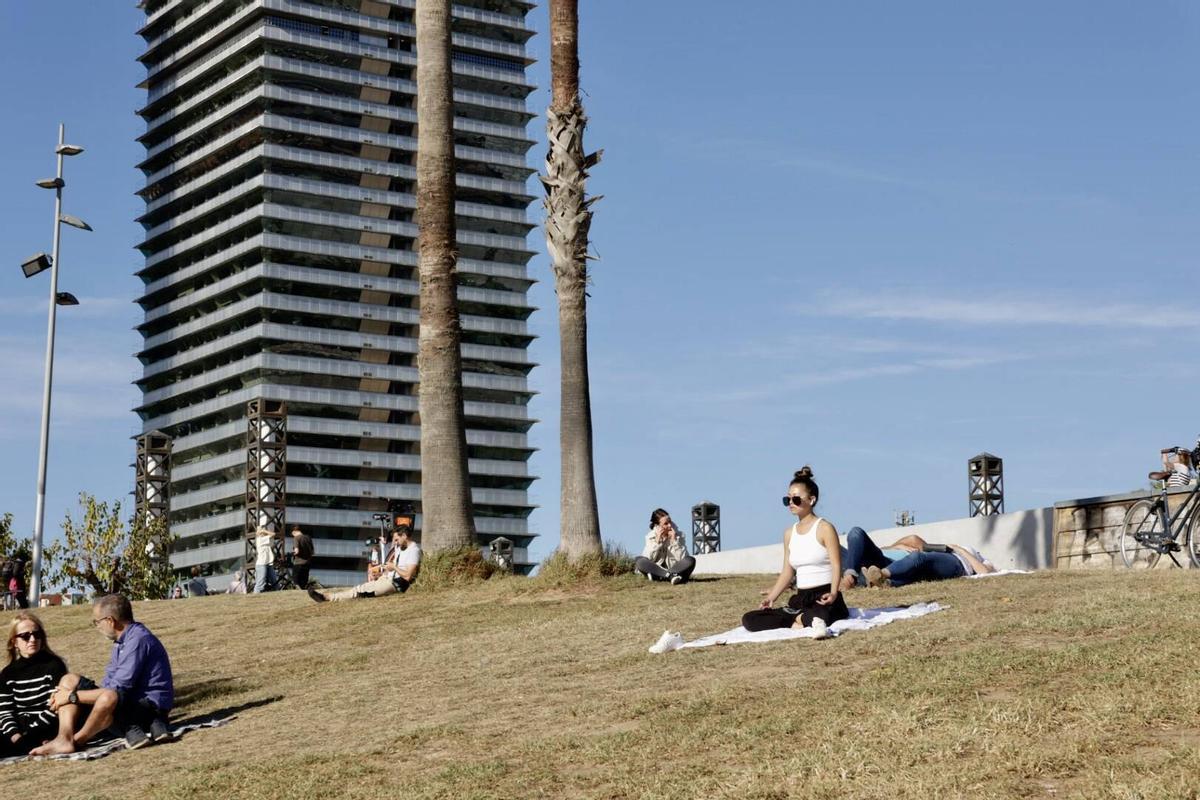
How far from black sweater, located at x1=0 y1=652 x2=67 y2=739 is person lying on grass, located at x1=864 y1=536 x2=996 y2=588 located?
868cm

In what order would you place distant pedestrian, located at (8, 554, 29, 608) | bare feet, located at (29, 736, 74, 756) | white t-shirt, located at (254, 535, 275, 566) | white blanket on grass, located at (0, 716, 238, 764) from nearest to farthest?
white blanket on grass, located at (0, 716, 238, 764) → bare feet, located at (29, 736, 74, 756) → distant pedestrian, located at (8, 554, 29, 608) → white t-shirt, located at (254, 535, 275, 566)

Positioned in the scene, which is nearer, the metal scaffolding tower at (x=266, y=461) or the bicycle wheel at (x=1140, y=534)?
the bicycle wheel at (x=1140, y=534)

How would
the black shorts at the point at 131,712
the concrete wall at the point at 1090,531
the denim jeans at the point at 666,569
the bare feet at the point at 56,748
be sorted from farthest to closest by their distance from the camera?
the concrete wall at the point at 1090,531 < the denim jeans at the point at 666,569 < the black shorts at the point at 131,712 < the bare feet at the point at 56,748

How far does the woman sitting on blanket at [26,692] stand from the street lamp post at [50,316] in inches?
944

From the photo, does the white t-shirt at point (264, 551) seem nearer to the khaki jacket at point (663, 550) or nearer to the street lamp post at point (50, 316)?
the street lamp post at point (50, 316)

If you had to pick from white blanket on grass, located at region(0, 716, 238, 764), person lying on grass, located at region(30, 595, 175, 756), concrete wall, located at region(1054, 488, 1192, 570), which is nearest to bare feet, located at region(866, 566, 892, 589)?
concrete wall, located at region(1054, 488, 1192, 570)

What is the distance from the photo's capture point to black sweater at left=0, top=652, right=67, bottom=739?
504 inches

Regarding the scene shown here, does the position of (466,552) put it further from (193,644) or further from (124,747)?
(124,747)

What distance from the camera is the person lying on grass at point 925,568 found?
17.3 m

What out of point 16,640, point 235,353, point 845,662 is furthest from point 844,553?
point 235,353

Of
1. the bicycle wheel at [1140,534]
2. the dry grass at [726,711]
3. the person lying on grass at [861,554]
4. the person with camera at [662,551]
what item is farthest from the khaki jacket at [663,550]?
the bicycle wheel at [1140,534]

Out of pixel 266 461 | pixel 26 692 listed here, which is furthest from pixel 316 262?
pixel 26 692

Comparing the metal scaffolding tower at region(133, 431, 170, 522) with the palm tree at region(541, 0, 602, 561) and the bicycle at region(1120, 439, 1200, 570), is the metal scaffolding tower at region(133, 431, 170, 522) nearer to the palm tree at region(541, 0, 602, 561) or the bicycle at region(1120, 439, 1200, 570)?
the palm tree at region(541, 0, 602, 561)

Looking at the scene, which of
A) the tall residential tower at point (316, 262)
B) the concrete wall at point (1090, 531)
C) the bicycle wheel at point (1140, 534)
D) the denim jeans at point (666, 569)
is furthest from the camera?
the tall residential tower at point (316, 262)
